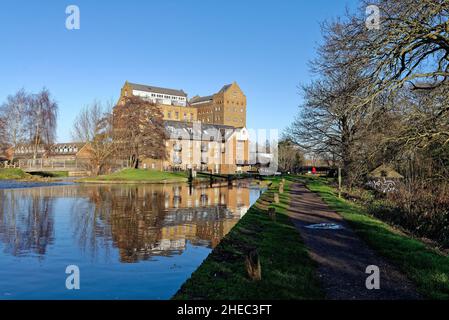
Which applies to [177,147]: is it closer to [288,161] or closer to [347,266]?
[288,161]

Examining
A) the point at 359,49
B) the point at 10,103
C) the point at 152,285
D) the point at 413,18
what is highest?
the point at 10,103

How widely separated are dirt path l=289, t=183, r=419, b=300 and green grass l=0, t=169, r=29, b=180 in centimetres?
4144

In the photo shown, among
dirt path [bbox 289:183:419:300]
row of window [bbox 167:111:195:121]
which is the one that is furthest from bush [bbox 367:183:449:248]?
row of window [bbox 167:111:195:121]

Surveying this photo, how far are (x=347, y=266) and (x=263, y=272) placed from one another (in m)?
1.86

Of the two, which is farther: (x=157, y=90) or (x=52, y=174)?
(x=157, y=90)

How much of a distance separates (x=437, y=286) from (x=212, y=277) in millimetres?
4088

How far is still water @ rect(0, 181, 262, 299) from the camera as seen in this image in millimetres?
7379

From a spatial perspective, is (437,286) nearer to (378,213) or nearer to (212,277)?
(212,277)

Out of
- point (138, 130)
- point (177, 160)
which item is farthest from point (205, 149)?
point (138, 130)

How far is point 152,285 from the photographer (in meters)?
7.52

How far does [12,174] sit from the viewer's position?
149 ft

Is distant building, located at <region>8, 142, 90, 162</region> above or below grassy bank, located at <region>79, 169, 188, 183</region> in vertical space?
above

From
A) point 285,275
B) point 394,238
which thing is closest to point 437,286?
point 285,275

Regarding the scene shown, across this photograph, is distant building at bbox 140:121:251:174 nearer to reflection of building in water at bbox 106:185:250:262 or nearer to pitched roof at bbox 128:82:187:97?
pitched roof at bbox 128:82:187:97
